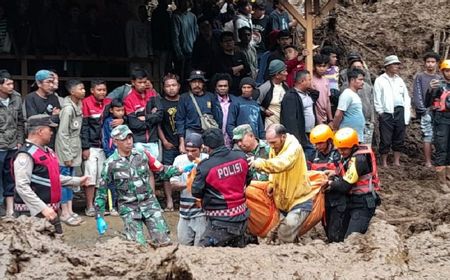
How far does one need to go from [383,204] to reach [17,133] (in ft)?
18.6

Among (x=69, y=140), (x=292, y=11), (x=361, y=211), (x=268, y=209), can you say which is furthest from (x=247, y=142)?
(x=292, y=11)

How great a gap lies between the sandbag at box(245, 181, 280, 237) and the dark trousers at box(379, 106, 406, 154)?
17.7 feet

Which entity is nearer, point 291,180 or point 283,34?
point 291,180

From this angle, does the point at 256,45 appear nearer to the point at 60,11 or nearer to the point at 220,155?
the point at 60,11

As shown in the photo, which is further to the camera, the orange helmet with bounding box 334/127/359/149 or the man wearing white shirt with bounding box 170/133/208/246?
the man wearing white shirt with bounding box 170/133/208/246

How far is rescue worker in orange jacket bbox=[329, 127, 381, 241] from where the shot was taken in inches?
346

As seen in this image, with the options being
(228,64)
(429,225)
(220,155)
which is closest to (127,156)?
(220,155)

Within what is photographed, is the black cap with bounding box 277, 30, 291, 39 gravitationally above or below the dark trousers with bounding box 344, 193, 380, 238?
above

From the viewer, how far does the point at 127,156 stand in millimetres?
8523

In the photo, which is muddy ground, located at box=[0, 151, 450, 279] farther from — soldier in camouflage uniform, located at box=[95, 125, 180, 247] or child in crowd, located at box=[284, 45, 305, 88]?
child in crowd, located at box=[284, 45, 305, 88]

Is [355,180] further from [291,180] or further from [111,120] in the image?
[111,120]

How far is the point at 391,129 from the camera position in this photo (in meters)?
14.1

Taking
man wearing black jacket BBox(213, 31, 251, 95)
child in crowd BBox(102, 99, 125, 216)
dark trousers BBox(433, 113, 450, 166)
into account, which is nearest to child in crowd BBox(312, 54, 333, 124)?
man wearing black jacket BBox(213, 31, 251, 95)

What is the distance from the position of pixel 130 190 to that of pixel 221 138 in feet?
3.63
